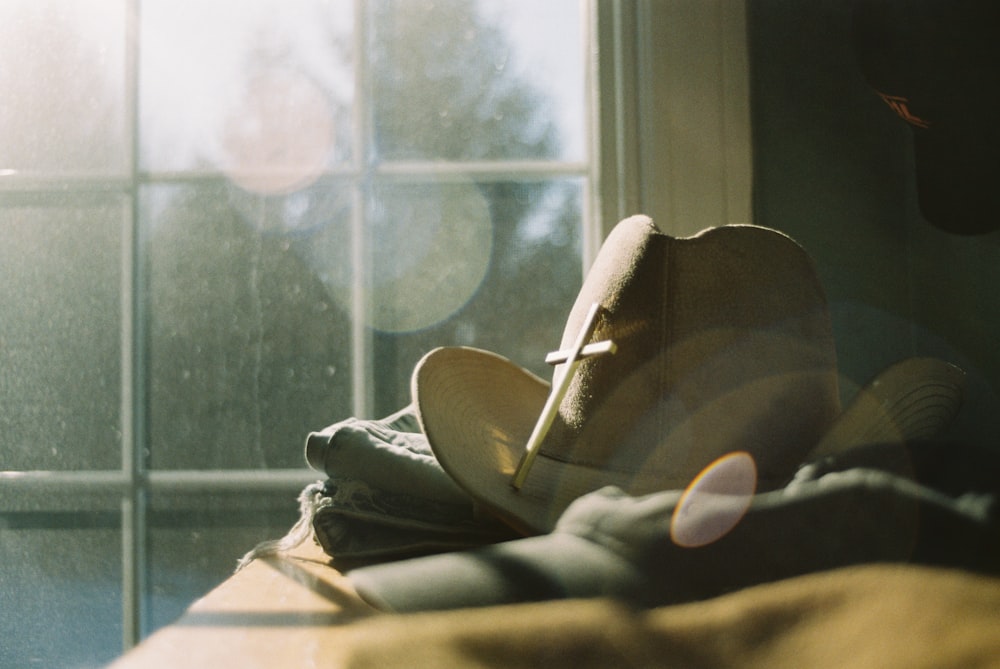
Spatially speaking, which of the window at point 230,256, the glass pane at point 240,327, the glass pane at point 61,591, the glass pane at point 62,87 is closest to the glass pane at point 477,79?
the window at point 230,256

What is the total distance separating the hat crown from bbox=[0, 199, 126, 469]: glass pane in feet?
2.59

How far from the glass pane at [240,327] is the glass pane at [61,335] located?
7 centimetres

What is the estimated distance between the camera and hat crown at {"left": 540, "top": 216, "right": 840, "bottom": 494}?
67 centimetres

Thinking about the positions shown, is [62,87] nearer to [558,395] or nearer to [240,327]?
[240,327]

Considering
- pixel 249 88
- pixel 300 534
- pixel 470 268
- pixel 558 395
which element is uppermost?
pixel 249 88

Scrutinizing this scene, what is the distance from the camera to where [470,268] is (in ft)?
3.89

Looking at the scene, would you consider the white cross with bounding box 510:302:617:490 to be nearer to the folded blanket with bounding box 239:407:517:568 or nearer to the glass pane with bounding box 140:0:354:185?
the folded blanket with bounding box 239:407:517:568

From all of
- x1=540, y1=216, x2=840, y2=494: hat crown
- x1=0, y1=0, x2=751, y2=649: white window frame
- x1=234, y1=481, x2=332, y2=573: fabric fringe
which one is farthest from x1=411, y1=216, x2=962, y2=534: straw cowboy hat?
x1=0, y1=0, x2=751, y2=649: white window frame

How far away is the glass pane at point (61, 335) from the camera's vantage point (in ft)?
3.88

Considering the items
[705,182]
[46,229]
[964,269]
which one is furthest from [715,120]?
[46,229]

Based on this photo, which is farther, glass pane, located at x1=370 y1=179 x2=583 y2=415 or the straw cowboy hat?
glass pane, located at x1=370 y1=179 x2=583 y2=415

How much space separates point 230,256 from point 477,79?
0.45 meters

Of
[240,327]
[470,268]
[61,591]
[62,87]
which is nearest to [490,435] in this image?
[470,268]

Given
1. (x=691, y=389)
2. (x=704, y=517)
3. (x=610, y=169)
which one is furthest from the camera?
(x=610, y=169)
